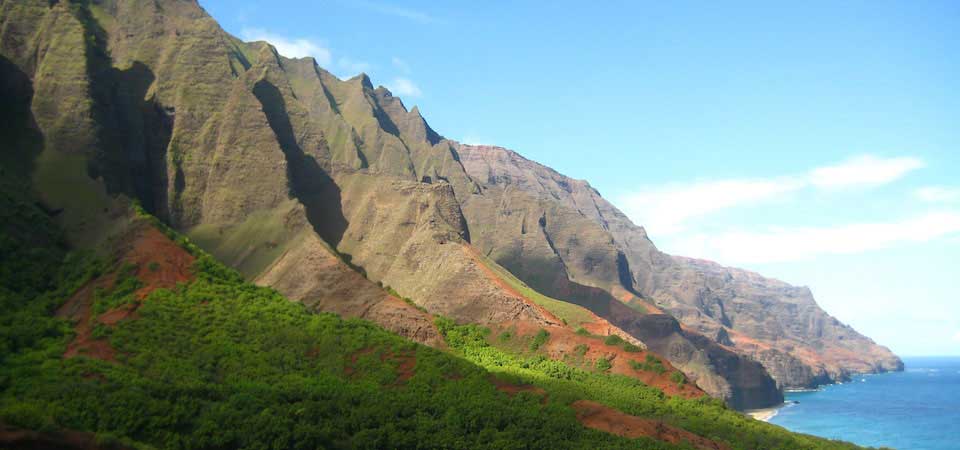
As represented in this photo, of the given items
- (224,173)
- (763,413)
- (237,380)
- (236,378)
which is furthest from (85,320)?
(763,413)

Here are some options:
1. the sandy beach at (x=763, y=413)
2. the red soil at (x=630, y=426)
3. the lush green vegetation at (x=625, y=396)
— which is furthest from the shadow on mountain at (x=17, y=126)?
the sandy beach at (x=763, y=413)

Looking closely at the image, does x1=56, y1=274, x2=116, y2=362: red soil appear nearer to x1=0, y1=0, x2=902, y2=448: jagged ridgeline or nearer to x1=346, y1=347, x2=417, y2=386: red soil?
x1=0, y1=0, x2=902, y2=448: jagged ridgeline

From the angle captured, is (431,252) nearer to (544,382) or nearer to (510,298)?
(510,298)

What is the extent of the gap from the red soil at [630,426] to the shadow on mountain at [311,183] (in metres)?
59.1

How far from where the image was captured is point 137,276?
6512 centimetres

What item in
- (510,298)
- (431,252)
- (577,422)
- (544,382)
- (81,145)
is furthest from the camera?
(431,252)

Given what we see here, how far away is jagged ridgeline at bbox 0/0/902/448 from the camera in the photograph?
181 feet

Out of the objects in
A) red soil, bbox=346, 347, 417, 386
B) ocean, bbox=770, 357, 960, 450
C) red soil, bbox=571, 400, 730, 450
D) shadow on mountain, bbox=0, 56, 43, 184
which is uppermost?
shadow on mountain, bbox=0, 56, 43, 184

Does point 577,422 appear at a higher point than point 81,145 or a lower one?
lower

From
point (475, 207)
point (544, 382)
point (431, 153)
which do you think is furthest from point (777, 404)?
point (544, 382)

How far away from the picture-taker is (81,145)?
276 ft

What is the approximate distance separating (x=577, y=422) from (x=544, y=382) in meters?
14.0

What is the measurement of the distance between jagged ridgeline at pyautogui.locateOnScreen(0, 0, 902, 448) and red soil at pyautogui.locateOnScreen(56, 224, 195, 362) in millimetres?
173

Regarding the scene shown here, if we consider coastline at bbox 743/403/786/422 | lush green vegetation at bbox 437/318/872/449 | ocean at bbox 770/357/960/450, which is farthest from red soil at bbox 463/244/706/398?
coastline at bbox 743/403/786/422
